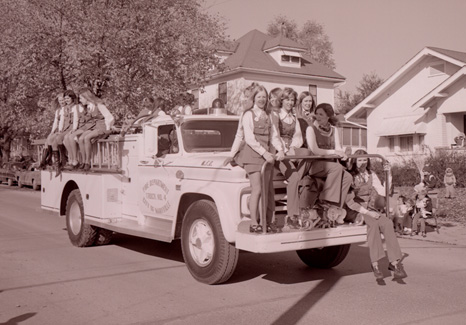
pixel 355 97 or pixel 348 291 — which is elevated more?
pixel 355 97

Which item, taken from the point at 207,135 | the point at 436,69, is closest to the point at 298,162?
the point at 207,135

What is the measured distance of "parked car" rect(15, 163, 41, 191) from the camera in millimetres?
28188

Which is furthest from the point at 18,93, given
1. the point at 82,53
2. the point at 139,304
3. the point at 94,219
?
the point at 139,304

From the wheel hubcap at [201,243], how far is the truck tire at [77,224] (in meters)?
3.24

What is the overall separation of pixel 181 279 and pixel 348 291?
2.12m

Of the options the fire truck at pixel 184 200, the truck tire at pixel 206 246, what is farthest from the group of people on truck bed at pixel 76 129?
the truck tire at pixel 206 246

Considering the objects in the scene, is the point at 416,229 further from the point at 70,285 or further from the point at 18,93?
the point at 18,93

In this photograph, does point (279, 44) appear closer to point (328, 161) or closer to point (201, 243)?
point (328, 161)

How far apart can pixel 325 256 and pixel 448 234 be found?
5.06 m

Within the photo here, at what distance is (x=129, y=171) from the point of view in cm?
905

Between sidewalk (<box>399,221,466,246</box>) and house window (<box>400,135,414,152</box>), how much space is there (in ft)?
60.1

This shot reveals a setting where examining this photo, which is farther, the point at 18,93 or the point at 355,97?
the point at 355,97

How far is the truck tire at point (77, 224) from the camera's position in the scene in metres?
9.89

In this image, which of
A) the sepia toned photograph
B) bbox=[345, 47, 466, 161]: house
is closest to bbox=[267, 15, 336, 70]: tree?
bbox=[345, 47, 466, 161]: house
